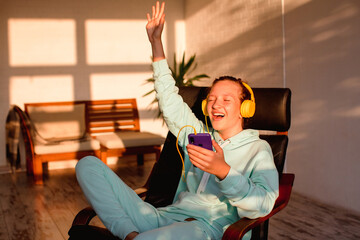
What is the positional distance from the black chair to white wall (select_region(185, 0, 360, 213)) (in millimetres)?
1430

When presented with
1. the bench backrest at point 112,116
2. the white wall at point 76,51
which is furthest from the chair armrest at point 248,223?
the white wall at point 76,51

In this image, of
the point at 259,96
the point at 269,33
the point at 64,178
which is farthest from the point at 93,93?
the point at 259,96

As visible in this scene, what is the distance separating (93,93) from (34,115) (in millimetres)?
915

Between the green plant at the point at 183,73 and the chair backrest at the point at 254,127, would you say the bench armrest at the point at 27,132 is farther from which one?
the chair backrest at the point at 254,127

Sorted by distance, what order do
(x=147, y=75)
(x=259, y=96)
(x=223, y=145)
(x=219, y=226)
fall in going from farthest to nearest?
1. (x=147, y=75)
2. (x=259, y=96)
3. (x=223, y=145)
4. (x=219, y=226)

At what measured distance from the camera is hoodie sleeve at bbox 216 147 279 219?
163 centimetres

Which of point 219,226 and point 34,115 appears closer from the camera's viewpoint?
point 219,226

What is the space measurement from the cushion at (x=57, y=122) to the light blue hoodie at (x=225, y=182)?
3.45m

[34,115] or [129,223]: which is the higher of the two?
[34,115]

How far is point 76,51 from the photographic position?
6.04 m

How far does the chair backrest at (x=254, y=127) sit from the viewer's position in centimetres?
226

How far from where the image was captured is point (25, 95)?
5863 mm

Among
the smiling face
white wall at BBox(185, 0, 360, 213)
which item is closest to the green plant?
white wall at BBox(185, 0, 360, 213)

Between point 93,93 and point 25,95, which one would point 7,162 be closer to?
point 25,95
